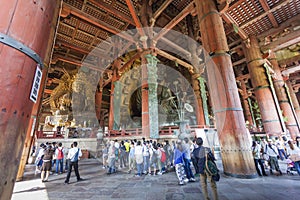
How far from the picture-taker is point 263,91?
7.07 meters

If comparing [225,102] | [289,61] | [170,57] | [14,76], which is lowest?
[14,76]

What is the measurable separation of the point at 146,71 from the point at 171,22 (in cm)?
358

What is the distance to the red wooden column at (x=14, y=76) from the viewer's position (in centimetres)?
87

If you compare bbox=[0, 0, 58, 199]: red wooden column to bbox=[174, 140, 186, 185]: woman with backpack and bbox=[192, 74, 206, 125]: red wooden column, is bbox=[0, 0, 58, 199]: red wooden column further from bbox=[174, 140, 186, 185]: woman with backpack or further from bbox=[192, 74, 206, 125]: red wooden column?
bbox=[192, 74, 206, 125]: red wooden column

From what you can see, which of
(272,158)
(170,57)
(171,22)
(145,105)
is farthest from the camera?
(170,57)

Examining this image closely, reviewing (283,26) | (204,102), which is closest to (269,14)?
(283,26)

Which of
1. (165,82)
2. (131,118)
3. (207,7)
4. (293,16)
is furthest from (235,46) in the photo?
(131,118)

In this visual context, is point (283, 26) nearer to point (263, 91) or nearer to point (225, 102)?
point (263, 91)

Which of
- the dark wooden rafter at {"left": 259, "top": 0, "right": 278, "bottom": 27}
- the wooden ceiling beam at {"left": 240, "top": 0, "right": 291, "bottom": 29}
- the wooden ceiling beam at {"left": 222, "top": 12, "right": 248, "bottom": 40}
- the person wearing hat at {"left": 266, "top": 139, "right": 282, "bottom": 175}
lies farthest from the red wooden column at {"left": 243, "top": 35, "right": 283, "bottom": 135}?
the person wearing hat at {"left": 266, "top": 139, "right": 282, "bottom": 175}

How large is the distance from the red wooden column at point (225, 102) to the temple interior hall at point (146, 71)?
3 cm

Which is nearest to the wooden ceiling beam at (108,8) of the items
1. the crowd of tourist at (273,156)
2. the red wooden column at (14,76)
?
the red wooden column at (14,76)

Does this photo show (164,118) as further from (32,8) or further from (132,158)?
(32,8)

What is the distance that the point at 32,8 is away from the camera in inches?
45.1

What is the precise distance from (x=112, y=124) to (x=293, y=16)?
12965 millimetres
